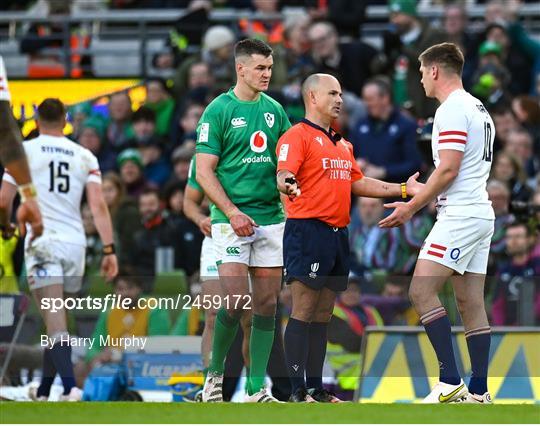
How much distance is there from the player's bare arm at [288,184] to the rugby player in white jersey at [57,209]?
8.58ft

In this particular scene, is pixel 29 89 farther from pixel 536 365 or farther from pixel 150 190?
pixel 536 365

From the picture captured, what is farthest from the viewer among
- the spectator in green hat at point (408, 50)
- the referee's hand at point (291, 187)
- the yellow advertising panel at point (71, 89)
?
the yellow advertising panel at point (71, 89)

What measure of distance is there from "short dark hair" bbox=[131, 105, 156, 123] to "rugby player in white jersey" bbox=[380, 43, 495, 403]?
9003 mm

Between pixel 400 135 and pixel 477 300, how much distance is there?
668 centimetres

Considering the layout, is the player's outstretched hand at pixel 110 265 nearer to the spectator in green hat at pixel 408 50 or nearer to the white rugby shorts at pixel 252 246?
the white rugby shorts at pixel 252 246

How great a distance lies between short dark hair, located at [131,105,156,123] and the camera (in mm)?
19484

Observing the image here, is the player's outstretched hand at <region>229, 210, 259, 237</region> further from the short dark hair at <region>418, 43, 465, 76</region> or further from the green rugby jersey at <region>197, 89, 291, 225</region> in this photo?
the short dark hair at <region>418, 43, 465, 76</region>

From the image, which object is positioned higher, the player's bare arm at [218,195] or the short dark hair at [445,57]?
the short dark hair at [445,57]

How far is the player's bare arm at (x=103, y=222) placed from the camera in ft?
42.2

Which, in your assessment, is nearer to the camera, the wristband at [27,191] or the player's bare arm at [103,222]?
the wristband at [27,191]

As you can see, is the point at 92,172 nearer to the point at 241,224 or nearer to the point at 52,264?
the point at 52,264

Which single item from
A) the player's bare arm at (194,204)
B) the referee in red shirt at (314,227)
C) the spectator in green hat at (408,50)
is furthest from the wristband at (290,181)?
the spectator in green hat at (408,50)

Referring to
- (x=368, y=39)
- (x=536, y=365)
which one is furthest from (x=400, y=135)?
(x=536, y=365)

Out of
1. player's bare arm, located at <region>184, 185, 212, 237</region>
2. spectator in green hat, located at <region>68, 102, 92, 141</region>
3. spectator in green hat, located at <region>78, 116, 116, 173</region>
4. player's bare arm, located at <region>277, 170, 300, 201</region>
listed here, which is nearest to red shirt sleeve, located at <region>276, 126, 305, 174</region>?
player's bare arm, located at <region>277, 170, 300, 201</region>
